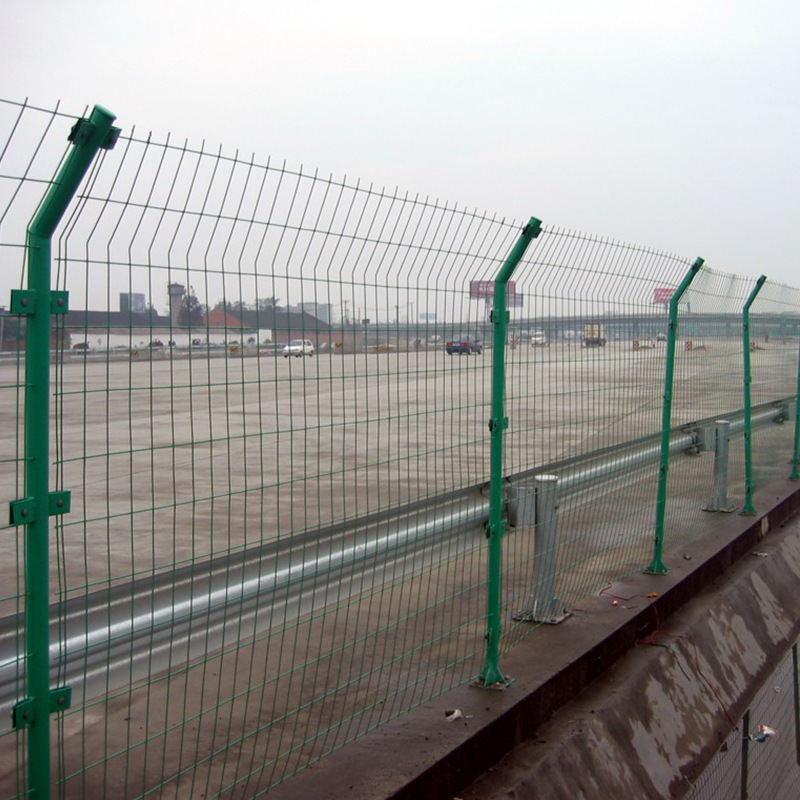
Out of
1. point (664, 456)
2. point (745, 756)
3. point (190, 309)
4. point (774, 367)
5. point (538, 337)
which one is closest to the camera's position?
point (190, 309)

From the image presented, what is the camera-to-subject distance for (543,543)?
5.58 meters

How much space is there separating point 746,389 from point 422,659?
16.7ft

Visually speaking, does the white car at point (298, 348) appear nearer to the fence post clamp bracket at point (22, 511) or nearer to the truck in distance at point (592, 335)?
the fence post clamp bracket at point (22, 511)

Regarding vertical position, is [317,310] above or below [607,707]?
above

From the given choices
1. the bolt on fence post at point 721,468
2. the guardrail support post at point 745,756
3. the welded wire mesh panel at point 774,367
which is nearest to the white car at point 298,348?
the guardrail support post at point 745,756

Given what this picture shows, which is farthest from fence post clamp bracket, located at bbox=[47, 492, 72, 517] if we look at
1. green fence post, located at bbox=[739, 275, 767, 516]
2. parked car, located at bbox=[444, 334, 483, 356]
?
green fence post, located at bbox=[739, 275, 767, 516]

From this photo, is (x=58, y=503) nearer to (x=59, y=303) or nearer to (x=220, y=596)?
(x=59, y=303)

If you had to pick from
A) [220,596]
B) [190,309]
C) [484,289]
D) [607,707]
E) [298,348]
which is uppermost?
[484,289]

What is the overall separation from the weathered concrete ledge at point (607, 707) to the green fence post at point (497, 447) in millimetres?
218

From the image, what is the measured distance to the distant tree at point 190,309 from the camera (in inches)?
127

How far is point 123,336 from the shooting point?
3070mm

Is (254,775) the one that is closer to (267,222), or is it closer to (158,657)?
(158,657)

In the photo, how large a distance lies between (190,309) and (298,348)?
60 centimetres

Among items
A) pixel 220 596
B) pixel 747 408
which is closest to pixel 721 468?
pixel 747 408
